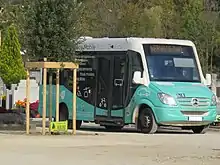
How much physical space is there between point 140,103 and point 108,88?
1494 mm

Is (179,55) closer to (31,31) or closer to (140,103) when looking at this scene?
(140,103)

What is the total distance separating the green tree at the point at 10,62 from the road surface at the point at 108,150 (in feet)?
72.7

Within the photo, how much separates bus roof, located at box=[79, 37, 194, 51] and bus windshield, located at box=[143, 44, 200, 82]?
0.48 feet

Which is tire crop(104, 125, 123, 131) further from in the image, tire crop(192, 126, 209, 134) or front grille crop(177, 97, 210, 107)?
front grille crop(177, 97, 210, 107)

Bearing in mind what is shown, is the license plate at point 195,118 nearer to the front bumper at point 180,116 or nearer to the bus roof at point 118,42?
the front bumper at point 180,116

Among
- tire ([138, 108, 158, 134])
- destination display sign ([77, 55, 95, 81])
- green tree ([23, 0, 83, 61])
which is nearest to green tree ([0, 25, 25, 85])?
destination display sign ([77, 55, 95, 81])

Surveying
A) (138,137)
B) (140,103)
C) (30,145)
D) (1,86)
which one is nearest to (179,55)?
(140,103)

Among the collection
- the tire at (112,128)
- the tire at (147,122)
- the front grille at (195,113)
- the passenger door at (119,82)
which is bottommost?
the tire at (112,128)

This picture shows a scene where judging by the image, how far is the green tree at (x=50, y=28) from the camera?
20.9 metres

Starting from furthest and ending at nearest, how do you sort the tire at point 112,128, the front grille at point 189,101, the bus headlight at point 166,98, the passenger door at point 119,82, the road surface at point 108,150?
1. the tire at point 112,128
2. the passenger door at point 119,82
3. the front grille at point 189,101
4. the bus headlight at point 166,98
5. the road surface at point 108,150

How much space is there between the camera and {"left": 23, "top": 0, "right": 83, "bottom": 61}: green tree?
20.9 m

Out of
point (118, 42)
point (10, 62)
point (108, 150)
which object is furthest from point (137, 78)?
point (10, 62)

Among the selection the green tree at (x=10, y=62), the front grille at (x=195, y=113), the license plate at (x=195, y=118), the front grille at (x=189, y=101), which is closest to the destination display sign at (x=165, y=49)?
the front grille at (x=189, y=101)

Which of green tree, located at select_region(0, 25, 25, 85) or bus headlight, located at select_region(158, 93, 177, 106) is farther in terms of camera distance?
green tree, located at select_region(0, 25, 25, 85)
